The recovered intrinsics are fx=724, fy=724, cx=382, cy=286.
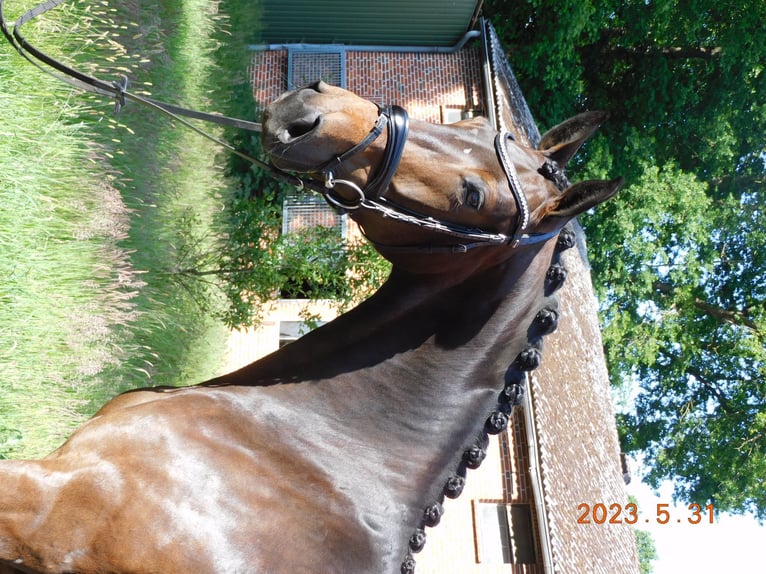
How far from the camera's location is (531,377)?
11812 millimetres

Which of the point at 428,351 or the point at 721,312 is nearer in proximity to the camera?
the point at 428,351

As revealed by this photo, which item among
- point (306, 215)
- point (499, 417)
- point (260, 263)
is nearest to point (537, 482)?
point (260, 263)

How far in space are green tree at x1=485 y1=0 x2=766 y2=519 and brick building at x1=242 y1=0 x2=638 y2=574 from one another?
250cm

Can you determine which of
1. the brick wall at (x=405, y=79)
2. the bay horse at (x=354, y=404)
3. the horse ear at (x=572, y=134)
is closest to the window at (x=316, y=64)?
the brick wall at (x=405, y=79)

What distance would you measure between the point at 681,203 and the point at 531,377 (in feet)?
34.5

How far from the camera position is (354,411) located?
3.38 metres

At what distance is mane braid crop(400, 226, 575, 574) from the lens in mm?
3289

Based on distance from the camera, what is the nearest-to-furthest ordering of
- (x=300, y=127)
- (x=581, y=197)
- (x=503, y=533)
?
(x=300, y=127) → (x=581, y=197) → (x=503, y=533)

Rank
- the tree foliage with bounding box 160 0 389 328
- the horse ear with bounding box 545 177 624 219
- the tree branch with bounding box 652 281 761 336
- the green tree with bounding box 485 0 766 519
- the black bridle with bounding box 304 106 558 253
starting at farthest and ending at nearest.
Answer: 1. the tree branch with bounding box 652 281 761 336
2. the green tree with bounding box 485 0 766 519
3. the tree foliage with bounding box 160 0 389 328
4. the horse ear with bounding box 545 177 624 219
5. the black bridle with bounding box 304 106 558 253

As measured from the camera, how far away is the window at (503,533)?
1152 centimetres

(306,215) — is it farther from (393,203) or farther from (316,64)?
(393,203)

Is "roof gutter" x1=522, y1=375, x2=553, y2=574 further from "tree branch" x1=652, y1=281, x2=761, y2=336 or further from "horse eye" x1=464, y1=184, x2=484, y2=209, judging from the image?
"tree branch" x1=652, y1=281, x2=761, y2=336

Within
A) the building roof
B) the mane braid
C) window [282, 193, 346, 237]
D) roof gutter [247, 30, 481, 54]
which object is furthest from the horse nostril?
Result: roof gutter [247, 30, 481, 54]

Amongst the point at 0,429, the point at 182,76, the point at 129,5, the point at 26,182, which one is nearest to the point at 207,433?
the point at 0,429
